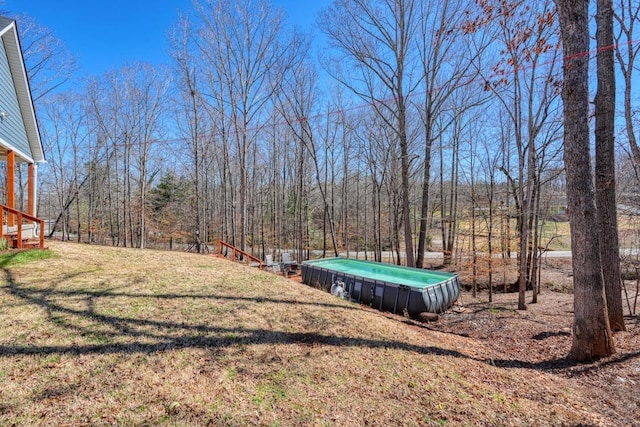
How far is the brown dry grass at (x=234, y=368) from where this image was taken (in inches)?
99.3

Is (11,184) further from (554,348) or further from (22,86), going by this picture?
Result: (554,348)

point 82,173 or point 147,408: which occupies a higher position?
point 82,173

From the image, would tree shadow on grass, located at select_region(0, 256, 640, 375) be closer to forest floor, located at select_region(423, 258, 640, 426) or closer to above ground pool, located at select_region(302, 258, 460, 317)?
forest floor, located at select_region(423, 258, 640, 426)

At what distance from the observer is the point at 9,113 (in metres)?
8.12

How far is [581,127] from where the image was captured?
3840 mm

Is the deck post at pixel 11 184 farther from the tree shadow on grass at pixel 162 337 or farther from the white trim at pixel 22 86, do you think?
the tree shadow on grass at pixel 162 337

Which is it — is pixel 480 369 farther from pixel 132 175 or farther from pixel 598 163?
pixel 132 175

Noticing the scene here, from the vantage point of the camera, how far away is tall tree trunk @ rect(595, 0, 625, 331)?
5.17 meters

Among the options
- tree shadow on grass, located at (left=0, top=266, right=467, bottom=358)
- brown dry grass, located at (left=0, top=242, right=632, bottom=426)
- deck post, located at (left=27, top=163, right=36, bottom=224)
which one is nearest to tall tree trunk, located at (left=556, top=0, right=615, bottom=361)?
brown dry grass, located at (left=0, top=242, right=632, bottom=426)

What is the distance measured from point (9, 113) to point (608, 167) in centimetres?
1436

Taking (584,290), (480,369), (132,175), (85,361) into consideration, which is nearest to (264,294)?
(85,361)

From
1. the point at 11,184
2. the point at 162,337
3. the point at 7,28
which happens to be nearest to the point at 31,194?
the point at 11,184

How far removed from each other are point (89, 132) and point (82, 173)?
3158 mm

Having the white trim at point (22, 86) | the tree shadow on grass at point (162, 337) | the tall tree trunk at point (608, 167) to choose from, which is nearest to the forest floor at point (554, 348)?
the tree shadow on grass at point (162, 337)
